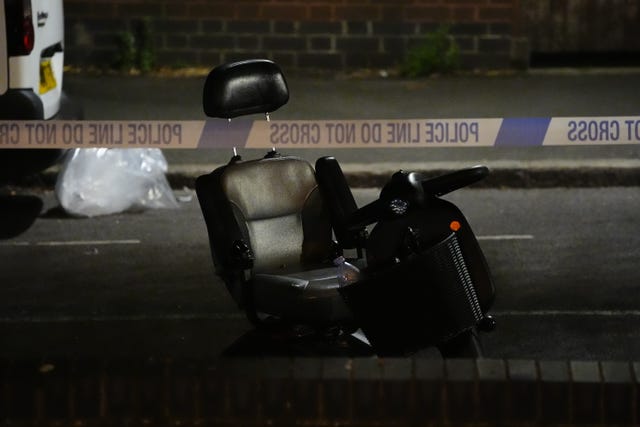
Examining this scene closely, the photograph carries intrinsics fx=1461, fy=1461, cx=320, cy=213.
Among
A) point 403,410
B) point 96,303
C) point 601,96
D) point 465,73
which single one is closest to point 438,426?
point 403,410

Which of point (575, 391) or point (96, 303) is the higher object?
point (575, 391)

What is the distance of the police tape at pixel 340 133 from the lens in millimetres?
6777

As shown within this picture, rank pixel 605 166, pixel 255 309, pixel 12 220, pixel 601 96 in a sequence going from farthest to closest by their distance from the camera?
pixel 601 96
pixel 605 166
pixel 12 220
pixel 255 309

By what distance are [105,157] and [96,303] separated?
242 centimetres

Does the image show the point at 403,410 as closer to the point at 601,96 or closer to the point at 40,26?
the point at 40,26

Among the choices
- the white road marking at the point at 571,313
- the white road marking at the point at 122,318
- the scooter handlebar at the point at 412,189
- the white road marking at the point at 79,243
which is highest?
the scooter handlebar at the point at 412,189

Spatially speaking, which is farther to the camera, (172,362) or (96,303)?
(96,303)

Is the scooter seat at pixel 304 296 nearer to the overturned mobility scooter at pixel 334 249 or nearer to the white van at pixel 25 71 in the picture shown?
the overturned mobility scooter at pixel 334 249

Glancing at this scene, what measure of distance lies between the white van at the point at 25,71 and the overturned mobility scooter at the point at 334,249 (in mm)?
3104

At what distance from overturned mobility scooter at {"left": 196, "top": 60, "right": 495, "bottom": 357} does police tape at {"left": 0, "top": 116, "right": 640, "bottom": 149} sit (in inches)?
12.9

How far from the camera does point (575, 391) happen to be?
13.5 ft

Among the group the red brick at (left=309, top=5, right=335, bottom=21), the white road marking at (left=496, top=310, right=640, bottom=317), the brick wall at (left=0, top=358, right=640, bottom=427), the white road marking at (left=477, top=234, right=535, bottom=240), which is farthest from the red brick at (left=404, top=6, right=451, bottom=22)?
the brick wall at (left=0, top=358, right=640, bottom=427)

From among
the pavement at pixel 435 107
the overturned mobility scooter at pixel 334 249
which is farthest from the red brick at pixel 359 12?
the overturned mobility scooter at pixel 334 249

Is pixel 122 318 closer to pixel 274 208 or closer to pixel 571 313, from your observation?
pixel 274 208
